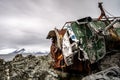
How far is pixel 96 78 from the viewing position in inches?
283

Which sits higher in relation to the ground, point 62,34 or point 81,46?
point 62,34

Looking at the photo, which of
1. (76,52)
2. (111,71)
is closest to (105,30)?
(76,52)

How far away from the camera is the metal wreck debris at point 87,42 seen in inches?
384

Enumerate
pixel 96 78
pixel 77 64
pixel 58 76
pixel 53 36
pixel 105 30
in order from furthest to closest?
1. pixel 53 36
2. pixel 58 76
3. pixel 77 64
4. pixel 105 30
5. pixel 96 78

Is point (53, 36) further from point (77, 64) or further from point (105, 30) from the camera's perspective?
point (105, 30)

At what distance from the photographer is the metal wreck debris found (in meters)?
9.77

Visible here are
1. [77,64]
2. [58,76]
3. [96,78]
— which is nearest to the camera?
[96,78]

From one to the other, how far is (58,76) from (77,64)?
4.76 feet

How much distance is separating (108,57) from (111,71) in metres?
2.30

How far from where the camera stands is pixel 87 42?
32.6ft

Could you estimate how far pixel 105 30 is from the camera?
9.70 m

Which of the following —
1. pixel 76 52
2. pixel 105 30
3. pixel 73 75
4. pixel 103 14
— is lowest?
pixel 73 75

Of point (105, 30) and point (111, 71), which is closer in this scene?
point (111, 71)

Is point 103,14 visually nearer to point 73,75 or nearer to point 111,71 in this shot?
point 73,75
